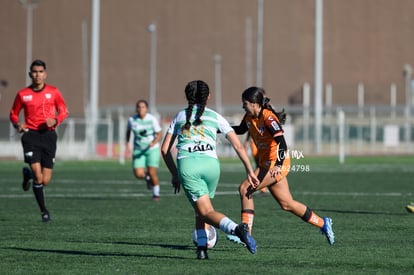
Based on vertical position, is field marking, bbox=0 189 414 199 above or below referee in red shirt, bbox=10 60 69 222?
below

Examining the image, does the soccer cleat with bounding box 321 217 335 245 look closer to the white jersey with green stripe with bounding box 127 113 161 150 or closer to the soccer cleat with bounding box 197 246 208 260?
the soccer cleat with bounding box 197 246 208 260

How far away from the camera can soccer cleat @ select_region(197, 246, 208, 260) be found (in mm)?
11641

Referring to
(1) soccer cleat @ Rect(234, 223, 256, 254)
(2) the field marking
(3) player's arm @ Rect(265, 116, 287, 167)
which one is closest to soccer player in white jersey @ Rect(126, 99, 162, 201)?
(2) the field marking

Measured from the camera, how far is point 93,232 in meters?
15.0

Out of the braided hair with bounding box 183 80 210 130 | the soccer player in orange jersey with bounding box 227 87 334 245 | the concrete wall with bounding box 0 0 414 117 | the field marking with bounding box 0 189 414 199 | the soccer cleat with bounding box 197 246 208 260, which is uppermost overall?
the concrete wall with bounding box 0 0 414 117

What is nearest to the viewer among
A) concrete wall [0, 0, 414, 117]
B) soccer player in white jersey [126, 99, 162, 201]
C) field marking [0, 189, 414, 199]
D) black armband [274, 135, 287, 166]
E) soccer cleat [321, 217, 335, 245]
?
black armband [274, 135, 287, 166]

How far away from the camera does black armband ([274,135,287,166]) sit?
12680 mm

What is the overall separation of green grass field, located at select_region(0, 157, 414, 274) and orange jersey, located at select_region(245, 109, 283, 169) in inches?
43.0

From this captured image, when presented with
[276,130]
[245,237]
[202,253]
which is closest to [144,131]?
[276,130]

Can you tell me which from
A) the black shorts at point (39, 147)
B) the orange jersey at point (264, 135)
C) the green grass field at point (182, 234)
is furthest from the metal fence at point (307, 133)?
the orange jersey at point (264, 135)

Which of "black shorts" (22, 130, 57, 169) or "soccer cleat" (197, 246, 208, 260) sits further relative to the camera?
"black shorts" (22, 130, 57, 169)

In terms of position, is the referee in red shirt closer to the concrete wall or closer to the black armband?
the black armband

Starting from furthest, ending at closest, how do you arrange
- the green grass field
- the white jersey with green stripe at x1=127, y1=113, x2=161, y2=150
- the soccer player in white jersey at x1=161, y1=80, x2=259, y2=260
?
the white jersey with green stripe at x1=127, y1=113, x2=161, y2=150, the soccer player in white jersey at x1=161, y1=80, x2=259, y2=260, the green grass field

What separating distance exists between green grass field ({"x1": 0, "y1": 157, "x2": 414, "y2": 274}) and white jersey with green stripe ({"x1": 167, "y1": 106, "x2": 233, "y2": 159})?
3.98 ft
